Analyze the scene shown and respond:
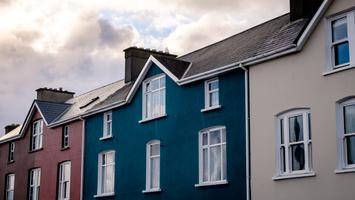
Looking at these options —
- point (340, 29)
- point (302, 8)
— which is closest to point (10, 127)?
point (302, 8)

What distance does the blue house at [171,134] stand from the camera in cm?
2552

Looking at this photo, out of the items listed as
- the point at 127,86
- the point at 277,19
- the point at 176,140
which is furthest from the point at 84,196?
the point at 277,19

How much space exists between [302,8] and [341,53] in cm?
403

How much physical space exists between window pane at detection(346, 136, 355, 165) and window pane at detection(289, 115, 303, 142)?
191 centimetres

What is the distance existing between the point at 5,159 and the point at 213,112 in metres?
24.3

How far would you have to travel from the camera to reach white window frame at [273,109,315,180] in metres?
22.1

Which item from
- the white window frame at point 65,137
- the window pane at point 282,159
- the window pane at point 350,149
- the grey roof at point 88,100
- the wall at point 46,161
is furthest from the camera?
the white window frame at point 65,137

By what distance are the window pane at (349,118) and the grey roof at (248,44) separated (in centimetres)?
311

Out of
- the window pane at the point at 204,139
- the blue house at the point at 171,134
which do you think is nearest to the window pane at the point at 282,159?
the blue house at the point at 171,134

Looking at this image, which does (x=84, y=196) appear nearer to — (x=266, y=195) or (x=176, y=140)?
(x=176, y=140)

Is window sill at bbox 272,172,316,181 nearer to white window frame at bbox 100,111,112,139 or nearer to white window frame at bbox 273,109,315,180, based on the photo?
white window frame at bbox 273,109,315,180

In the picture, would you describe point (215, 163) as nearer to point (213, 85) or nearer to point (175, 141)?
point (175, 141)

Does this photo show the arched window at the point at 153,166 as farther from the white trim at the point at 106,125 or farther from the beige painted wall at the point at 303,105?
the beige painted wall at the point at 303,105

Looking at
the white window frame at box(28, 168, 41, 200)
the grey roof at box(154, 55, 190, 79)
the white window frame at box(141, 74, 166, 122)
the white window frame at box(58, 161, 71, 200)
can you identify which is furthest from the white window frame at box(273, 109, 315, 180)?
the white window frame at box(28, 168, 41, 200)
